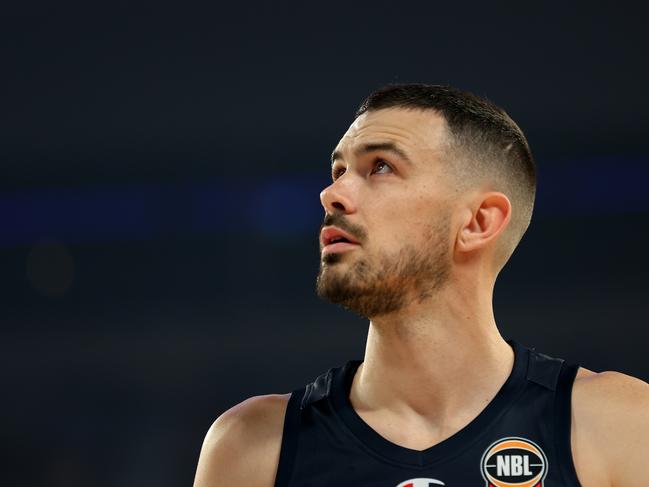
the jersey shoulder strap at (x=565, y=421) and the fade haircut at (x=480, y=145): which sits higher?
the fade haircut at (x=480, y=145)

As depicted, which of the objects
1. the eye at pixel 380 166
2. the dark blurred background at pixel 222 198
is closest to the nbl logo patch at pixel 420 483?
the eye at pixel 380 166

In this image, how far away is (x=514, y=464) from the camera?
1933mm

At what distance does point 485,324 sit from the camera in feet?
6.84

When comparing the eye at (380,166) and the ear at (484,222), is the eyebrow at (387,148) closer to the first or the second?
the eye at (380,166)

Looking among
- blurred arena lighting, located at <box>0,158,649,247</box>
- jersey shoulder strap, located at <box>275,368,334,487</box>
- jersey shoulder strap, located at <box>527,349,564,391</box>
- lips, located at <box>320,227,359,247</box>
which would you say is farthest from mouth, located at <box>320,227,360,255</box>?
blurred arena lighting, located at <box>0,158,649,247</box>

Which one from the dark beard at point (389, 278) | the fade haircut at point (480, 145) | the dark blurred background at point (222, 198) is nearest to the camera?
the dark beard at point (389, 278)

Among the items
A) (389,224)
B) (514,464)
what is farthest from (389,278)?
(514,464)

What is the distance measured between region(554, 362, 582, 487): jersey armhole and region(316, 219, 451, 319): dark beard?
13.2 inches

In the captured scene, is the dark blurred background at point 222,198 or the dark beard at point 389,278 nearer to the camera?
the dark beard at point 389,278

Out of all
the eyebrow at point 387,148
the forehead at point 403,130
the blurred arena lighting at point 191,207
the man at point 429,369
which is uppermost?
the blurred arena lighting at point 191,207

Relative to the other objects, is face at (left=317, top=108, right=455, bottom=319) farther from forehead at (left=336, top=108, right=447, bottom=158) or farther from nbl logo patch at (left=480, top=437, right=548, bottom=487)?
nbl logo patch at (left=480, top=437, right=548, bottom=487)

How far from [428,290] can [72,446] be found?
3.05m

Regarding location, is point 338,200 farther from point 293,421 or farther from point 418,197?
point 293,421

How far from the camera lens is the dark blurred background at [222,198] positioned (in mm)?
4605
